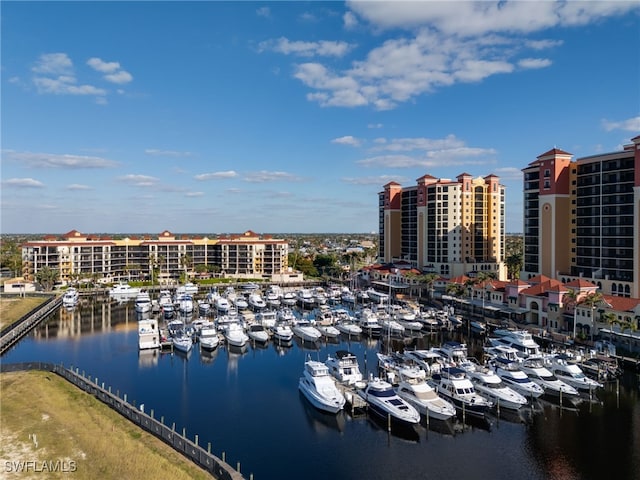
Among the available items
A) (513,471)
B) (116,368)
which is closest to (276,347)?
(116,368)

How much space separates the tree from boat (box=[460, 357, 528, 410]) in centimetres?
10071

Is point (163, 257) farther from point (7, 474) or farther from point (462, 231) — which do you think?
point (7, 474)

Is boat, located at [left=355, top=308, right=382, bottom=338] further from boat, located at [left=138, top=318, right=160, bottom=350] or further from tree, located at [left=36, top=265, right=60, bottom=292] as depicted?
tree, located at [left=36, top=265, right=60, bottom=292]

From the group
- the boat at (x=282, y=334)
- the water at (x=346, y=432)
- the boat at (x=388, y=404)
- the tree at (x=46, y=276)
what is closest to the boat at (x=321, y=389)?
the water at (x=346, y=432)

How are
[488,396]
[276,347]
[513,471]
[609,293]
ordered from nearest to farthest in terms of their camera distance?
[513,471], [488,396], [276,347], [609,293]

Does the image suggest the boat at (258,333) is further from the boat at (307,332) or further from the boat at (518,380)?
the boat at (518,380)

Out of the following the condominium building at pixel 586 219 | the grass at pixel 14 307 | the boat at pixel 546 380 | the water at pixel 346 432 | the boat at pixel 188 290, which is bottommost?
the water at pixel 346 432

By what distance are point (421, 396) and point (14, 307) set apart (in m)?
80.4

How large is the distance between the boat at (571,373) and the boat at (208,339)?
129ft

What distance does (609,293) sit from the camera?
234 ft

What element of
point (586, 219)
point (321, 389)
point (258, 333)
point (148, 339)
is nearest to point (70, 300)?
point (148, 339)

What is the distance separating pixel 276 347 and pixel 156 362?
50.9ft

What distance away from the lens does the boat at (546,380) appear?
1730 inches

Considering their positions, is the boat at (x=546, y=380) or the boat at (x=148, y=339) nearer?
the boat at (x=546, y=380)
